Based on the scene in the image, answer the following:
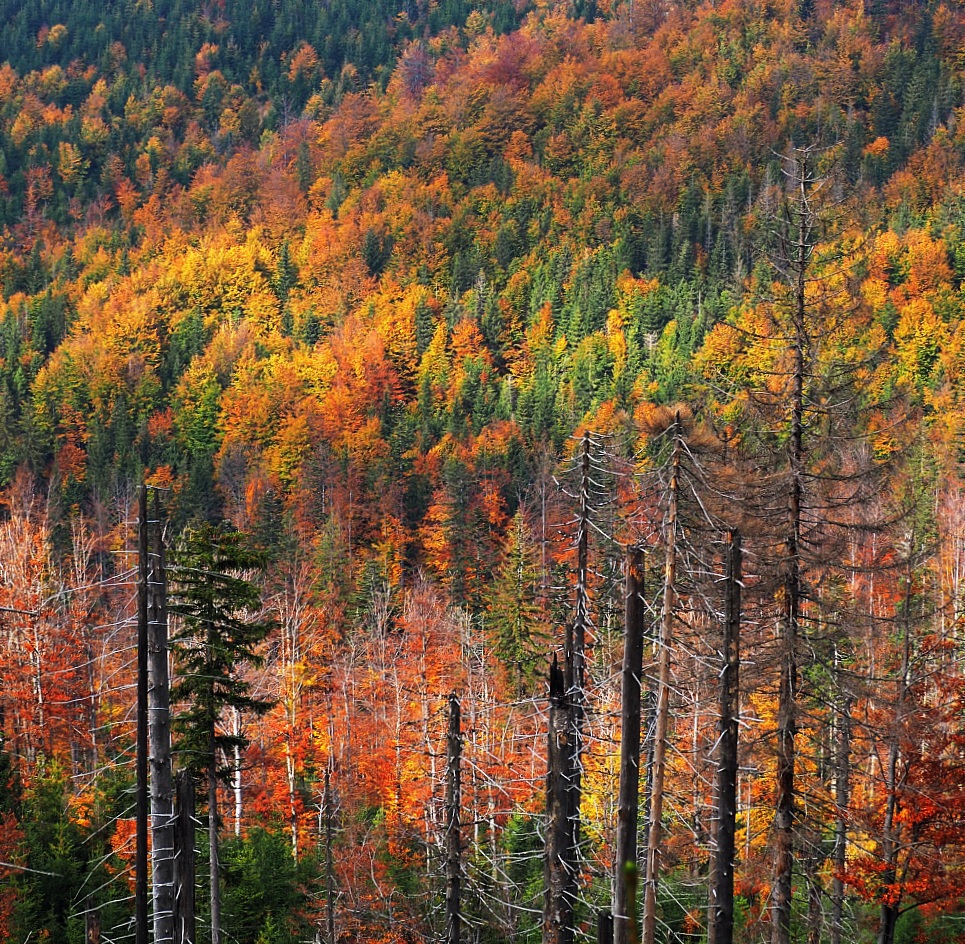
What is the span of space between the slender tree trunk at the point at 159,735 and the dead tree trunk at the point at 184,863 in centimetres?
29

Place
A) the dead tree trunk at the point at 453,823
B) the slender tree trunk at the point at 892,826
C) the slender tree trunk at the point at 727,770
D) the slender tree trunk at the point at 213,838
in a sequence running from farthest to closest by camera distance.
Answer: the slender tree trunk at the point at 213,838, the slender tree trunk at the point at 892,826, the dead tree trunk at the point at 453,823, the slender tree trunk at the point at 727,770

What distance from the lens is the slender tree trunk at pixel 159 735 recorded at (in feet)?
50.5

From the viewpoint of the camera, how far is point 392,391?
12369 centimetres

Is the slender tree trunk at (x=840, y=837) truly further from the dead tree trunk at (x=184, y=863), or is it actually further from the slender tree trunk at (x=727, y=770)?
the dead tree trunk at (x=184, y=863)

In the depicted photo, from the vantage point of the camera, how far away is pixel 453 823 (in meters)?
18.8

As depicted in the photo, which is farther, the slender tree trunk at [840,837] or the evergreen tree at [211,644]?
the slender tree trunk at [840,837]

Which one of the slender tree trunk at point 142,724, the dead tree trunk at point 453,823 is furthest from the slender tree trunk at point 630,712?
the dead tree trunk at point 453,823

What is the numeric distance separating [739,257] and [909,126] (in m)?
65.3

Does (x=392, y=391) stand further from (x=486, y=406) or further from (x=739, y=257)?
(x=739, y=257)

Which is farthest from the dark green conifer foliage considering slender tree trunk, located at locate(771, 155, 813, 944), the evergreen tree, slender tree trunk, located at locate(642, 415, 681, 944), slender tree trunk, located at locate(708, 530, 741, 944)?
slender tree trunk, located at locate(771, 155, 813, 944)

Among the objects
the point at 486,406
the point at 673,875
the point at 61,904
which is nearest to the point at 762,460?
the point at 673,875

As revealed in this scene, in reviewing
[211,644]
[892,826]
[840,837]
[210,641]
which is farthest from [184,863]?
[892,826]

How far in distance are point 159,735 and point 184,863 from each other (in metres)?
2.07

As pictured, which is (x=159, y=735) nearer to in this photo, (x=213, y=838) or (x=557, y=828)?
(x=557, y=828)
